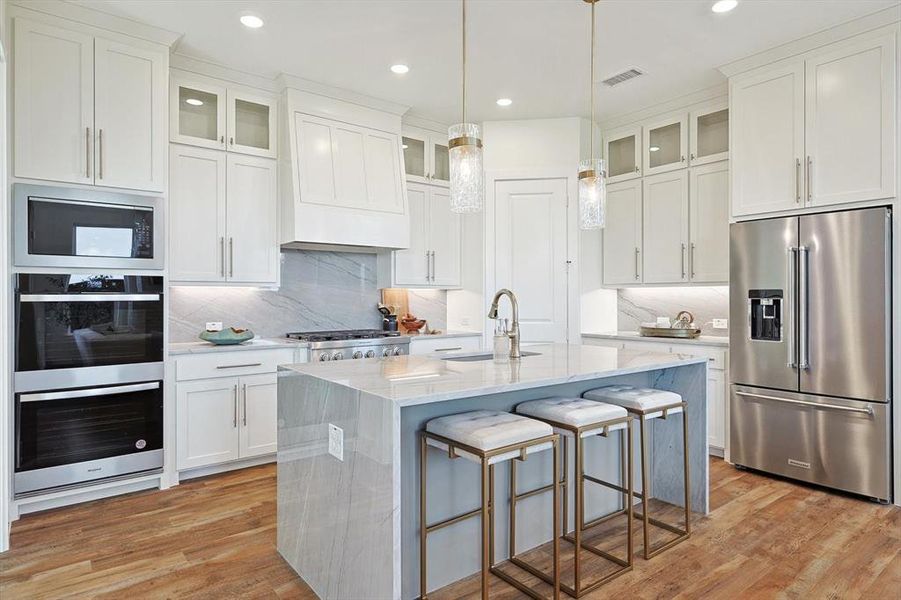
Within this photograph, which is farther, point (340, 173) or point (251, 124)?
point (340, 173)

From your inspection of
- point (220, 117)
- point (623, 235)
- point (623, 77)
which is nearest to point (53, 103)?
point (220, 117)

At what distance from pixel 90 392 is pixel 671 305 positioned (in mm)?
4541

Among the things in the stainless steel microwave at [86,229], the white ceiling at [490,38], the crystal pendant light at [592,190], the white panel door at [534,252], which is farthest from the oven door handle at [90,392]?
the white panel door at [534,252]

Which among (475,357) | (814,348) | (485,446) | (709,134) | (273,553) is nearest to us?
(485,446)

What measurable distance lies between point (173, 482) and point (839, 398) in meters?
4.26

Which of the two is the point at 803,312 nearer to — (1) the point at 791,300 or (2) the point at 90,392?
(1) the point at 791,300

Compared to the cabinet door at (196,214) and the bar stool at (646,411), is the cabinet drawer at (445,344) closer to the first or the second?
the cabinet door at (196,214)

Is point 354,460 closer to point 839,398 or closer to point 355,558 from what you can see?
point 355,558

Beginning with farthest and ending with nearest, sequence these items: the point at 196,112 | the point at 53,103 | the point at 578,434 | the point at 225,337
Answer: the point at 196,112
the point at 225,337
the point at 53,103
the point at 578,434

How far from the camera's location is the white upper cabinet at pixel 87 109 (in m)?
3.07

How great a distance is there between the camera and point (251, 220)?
4199 mm

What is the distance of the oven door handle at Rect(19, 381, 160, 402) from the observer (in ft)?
10.1

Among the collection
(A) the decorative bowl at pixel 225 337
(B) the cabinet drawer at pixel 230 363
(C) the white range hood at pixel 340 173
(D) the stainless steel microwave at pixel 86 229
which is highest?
(C) the white range hood at pixel 340 173

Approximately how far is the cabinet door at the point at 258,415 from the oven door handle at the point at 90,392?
0.60 metres
